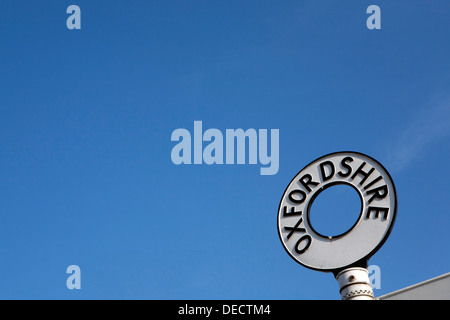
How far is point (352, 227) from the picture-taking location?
6.99 m

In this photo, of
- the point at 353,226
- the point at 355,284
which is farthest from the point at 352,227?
the point at 355,284

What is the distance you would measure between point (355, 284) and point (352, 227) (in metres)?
1.00

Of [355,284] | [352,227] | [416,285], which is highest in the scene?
[416,285]

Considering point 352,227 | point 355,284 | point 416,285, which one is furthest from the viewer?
point 416,285

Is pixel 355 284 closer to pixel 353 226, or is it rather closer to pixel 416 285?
pixel 353 226

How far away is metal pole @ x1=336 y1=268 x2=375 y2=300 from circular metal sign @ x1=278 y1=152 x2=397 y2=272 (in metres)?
0.25

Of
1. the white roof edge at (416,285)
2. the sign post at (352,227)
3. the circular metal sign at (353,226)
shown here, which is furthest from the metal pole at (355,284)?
the white roof edge at (416,285)

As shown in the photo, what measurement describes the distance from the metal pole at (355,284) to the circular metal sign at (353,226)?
255mm

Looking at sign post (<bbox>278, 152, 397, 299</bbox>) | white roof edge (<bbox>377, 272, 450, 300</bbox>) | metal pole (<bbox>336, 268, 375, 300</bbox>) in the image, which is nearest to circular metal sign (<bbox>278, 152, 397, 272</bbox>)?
sign post (<bbox>278, 152, 397, 299</bbox>)

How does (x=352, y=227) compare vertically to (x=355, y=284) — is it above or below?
above
